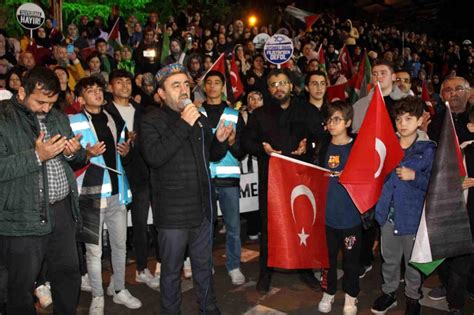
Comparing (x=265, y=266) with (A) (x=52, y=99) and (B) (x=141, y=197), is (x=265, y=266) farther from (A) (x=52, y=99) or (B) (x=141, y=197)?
(A) (x=52, y=99)

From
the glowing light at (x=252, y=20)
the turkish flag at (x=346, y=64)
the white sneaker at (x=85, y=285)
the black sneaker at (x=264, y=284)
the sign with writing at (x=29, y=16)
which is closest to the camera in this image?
the black sneaker at (x=264, y=284)

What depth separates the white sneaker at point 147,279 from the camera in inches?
198

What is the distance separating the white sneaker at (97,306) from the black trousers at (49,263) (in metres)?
0.61

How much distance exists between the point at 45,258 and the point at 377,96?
2.95 metres

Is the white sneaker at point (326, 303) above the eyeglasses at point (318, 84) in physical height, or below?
below

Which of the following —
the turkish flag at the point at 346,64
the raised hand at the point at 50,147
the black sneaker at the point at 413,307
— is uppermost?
the turkish flag at the point at 346,64

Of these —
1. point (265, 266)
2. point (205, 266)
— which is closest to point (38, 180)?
point (205, 266)

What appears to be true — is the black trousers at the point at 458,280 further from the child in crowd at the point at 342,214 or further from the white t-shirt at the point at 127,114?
the white t-shirt at the point at 127,114

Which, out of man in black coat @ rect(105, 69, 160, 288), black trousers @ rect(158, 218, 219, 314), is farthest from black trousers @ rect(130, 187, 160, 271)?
black trousers @ rect(158, 218, 219, 314)

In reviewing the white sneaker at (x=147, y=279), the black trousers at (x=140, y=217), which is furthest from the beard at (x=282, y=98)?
the white sneaker at (x=147, y=279)

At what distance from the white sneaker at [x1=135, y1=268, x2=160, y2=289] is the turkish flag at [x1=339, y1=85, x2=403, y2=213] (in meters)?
2.32

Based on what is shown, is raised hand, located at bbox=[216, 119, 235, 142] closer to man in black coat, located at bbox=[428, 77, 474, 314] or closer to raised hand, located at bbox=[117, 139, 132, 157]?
raised hand, located at bbox=[117, 139, 132, 157]

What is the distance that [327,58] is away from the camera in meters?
14.8

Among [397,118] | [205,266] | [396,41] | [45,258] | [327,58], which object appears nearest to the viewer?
[45,258]
